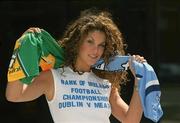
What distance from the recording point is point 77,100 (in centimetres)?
329

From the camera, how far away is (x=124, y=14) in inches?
259

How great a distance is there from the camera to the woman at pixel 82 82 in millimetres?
3254

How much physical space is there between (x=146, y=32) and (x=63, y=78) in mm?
3620

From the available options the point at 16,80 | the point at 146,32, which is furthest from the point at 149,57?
the point at 16,80

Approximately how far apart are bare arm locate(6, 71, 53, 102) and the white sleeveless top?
4cm

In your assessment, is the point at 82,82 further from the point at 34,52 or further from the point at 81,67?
the point at 34,52

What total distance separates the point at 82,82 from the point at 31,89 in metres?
0.33

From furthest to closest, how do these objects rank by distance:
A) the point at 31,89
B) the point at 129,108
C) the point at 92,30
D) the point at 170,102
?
the point at 170,102
the point at 129,108
the point at 92,30
the point at 31,89

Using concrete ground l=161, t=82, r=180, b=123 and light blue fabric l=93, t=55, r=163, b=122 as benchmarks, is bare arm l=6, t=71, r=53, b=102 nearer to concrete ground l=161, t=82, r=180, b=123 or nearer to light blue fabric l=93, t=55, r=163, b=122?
light blue fabric l=93, t=55, r=163, b=122

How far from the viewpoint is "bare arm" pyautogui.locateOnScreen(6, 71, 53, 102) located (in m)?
3.12

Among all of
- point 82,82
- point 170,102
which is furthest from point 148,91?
point 170,102

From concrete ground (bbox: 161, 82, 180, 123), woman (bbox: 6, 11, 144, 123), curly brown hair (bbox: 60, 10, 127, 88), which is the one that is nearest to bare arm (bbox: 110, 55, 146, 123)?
woman (bbox: 6, 11, 144, 123)

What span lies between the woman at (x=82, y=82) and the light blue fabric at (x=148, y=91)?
0.08 metres

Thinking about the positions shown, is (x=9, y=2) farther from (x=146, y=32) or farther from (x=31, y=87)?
(x=31, y=87)
